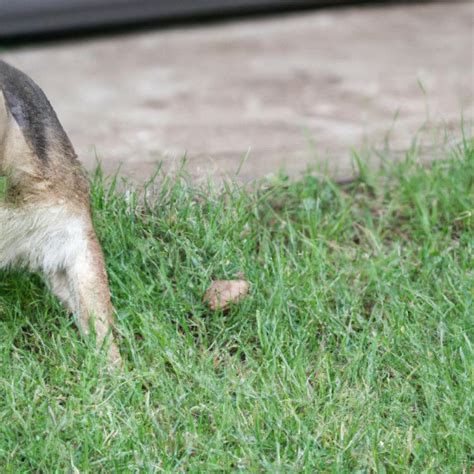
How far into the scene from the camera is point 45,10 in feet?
29.6

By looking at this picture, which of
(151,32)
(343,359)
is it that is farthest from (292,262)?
(151,32)

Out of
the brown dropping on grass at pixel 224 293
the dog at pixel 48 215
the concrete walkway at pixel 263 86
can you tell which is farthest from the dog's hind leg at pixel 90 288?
the concrete walkway at pixel 263 86

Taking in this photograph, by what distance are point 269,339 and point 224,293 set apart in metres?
0.29

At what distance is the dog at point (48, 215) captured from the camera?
3.68 metres

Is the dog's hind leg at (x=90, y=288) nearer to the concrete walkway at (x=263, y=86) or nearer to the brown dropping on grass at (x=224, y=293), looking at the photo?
the brown dropping on grass at (x=224, y=293)

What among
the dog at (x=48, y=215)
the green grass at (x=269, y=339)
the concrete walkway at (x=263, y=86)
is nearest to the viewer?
the green grass at (x=269, y=339)

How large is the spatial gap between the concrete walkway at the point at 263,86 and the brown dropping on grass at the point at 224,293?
658 mm

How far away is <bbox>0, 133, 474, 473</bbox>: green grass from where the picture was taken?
132 inches

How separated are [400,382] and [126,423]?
3.10 feet

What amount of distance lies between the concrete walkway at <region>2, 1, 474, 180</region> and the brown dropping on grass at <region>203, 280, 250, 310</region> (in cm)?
66

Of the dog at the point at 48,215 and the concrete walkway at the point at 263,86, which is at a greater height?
the dog at the point at 48,215

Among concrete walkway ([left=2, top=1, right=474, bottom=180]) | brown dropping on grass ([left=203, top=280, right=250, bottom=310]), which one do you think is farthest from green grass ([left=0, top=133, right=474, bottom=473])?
concrete walkway ([left=2, top=1, right=474, bottom=180])

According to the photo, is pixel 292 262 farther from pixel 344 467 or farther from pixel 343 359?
pixel 344 467

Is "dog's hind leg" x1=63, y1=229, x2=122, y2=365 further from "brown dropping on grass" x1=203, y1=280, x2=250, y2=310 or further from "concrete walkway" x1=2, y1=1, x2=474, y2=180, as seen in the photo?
"concrete walkway" x1=2, y1=1, x2=474, y2=180
